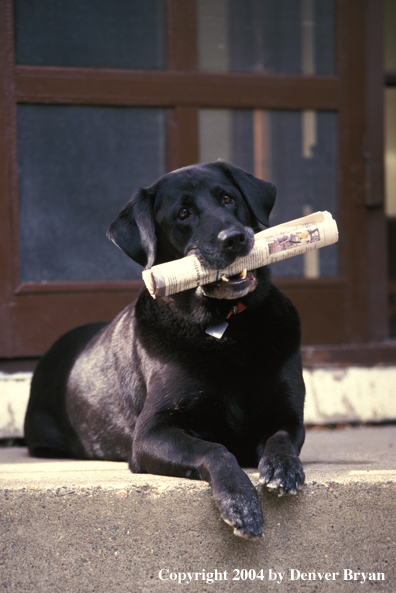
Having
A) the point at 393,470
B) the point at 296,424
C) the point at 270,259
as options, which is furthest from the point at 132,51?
the point at 393,470

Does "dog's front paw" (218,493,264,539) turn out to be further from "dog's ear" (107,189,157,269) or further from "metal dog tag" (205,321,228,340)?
"dog's ear" (107,189,157,269)

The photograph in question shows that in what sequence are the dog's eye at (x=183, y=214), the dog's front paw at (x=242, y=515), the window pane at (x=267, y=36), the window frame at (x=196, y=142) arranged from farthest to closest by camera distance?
the window pane at (x=267, y=36), the window frame at (x=196, y=142), the dog's eye at (x=183, y=214), the dog's front paw at (x=242, y=515)

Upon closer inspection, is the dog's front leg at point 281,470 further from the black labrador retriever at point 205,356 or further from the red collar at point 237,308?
the red collar at point 237,308

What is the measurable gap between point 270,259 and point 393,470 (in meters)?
0.87

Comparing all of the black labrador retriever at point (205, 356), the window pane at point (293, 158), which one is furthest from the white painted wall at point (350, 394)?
the black labrador retriever at point (205, 356)

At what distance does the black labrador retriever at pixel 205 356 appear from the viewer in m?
2.28

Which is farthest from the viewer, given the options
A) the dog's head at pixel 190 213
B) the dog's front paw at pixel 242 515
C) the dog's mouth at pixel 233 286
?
the dog's head at pixel 190 213

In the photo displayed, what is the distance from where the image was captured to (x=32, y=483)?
2.14 meters

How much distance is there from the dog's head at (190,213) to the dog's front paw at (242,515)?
0.78 meters

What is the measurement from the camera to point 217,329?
2.48 m

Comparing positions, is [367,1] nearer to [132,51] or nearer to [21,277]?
[132,51]

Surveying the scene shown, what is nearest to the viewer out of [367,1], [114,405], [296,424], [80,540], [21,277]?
[80,540]

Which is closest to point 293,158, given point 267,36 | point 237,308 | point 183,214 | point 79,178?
point 267,36

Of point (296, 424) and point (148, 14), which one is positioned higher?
point (148, 14)
